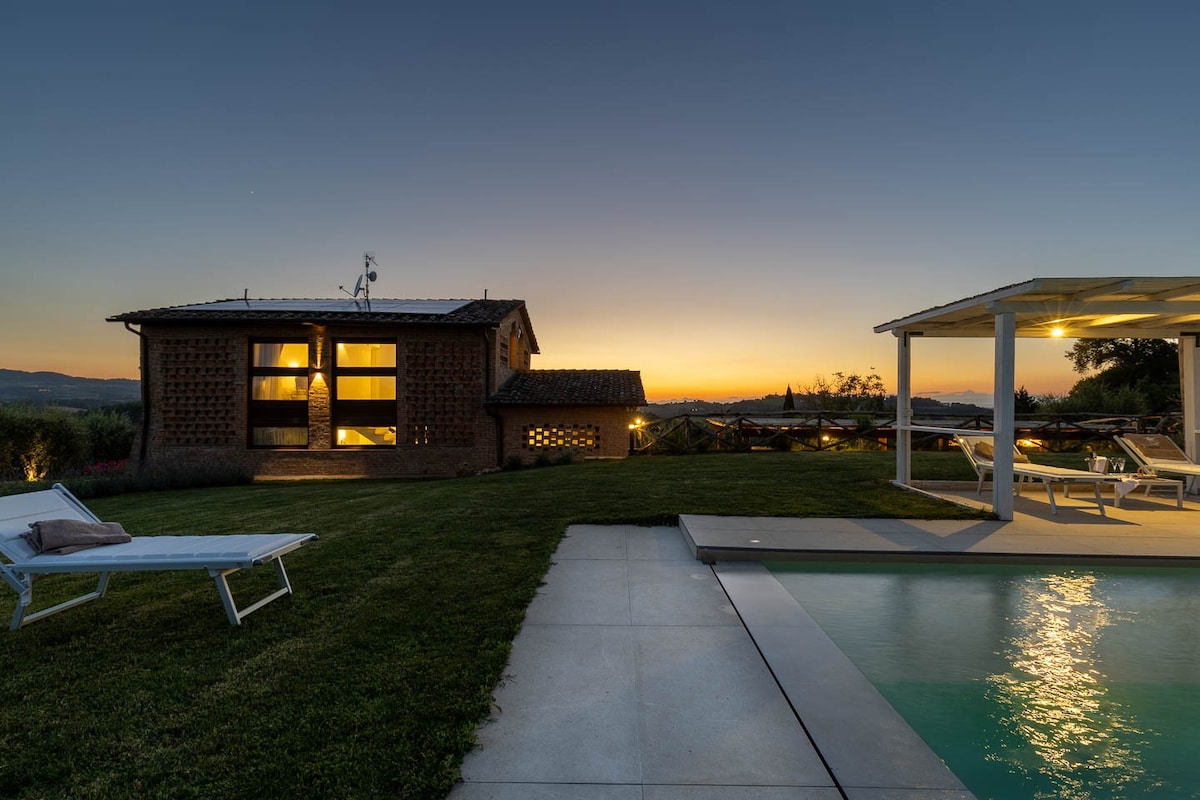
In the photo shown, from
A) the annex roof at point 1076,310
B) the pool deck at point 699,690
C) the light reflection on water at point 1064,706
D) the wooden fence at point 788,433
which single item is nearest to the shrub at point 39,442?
the wooden fence at point 788,433

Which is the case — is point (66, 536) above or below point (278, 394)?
below

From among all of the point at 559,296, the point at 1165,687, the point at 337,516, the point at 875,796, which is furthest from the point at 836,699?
the point at 559,296

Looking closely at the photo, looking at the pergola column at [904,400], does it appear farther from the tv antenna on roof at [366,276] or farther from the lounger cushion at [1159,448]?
the tv antenna on roof at [366,276]

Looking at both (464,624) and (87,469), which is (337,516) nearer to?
(464,624)

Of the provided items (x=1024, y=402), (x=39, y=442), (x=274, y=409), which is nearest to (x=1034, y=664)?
(x=274, y=409)

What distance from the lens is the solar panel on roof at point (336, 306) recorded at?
17.1 meters

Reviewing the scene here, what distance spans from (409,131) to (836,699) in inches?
554

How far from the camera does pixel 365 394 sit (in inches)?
647

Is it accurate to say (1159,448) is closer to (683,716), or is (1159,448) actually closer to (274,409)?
(683,716)

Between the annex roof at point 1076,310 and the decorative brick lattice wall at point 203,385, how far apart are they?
18.1m

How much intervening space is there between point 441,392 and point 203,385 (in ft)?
24.2

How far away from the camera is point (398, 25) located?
10883 millimetres

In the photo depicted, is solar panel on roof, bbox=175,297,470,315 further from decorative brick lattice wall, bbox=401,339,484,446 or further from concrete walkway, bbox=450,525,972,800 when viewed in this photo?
concrete walkway, bbox=450,525,972,800

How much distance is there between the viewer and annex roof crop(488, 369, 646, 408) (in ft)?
54.9
